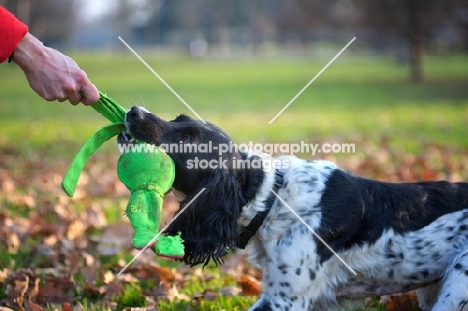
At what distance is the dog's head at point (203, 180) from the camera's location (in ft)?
11.6

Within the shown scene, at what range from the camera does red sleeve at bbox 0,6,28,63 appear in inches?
135

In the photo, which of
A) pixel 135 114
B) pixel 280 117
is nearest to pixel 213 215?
pixel 135 114

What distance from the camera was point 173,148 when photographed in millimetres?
3623

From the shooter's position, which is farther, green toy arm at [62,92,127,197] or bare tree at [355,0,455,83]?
bare tree at [355,0,455,83]

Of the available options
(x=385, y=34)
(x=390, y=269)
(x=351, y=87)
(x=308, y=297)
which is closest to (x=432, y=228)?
(x=390, y=269)

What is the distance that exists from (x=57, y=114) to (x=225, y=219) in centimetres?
1431

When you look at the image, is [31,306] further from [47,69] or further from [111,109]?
[47,69]

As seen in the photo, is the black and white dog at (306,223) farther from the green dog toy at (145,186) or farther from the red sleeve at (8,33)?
the red sleeve at (8,33)

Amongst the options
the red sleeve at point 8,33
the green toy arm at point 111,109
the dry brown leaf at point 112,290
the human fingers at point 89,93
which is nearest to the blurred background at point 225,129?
the dry brown leaf at point 112,290

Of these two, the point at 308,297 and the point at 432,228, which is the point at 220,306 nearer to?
the point at 308,297

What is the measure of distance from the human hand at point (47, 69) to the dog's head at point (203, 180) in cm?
40

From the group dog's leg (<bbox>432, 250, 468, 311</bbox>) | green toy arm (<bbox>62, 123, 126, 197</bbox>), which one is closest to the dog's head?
green toy arm (<bbox>62, 123, 126, 197</bbox>)

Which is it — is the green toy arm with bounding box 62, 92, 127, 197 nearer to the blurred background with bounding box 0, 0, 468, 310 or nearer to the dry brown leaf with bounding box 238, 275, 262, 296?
the blurred background with bounding box 0, 0, 468, 310

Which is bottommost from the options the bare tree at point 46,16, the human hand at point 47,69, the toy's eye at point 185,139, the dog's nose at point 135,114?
the toy's eye at point 185,139
